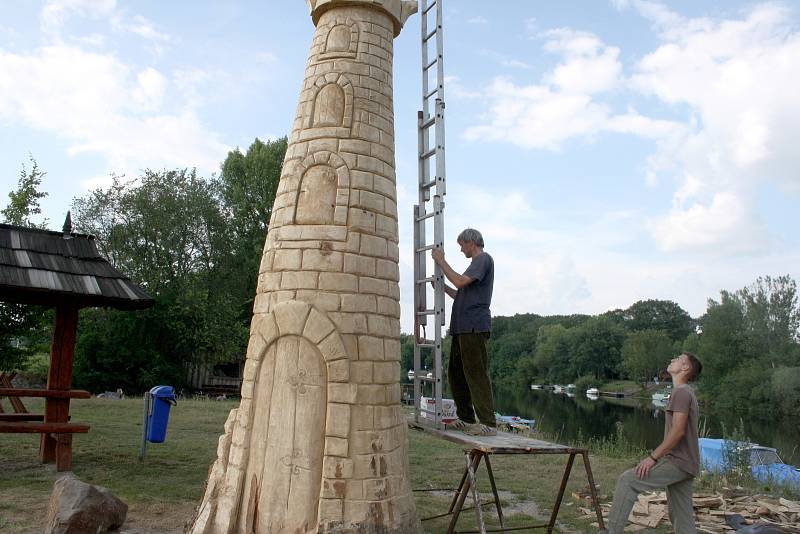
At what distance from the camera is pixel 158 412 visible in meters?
8.78

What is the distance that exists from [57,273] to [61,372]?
Result: 132 cm

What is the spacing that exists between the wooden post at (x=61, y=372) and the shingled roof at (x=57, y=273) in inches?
9.0

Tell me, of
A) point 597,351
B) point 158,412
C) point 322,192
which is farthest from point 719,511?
point 597,351

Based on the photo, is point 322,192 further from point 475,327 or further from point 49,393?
point 49,393

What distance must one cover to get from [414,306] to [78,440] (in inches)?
293

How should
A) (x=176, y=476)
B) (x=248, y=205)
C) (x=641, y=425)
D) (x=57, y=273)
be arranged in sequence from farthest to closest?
1. (x=641, y=425)
2. (x=248, y=205)
3. (x=176, y=476)
4. (x=57, y=273)

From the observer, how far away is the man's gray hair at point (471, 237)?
546cm

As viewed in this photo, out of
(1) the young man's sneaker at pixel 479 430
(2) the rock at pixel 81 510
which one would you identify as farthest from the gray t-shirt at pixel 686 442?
(2) the rock at pixel 81 510

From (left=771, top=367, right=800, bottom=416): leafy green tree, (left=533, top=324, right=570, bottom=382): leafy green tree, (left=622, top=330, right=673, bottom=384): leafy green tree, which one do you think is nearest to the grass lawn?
(left=771, top=367, right=800, bottom=416): leafy green tree

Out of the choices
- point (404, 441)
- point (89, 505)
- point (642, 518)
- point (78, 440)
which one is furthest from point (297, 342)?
point (78, 440)

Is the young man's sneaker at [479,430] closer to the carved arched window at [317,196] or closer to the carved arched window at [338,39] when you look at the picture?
the carved arched window at [317,196]

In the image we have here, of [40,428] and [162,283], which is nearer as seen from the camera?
[40,428]

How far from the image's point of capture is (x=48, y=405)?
7781 mm

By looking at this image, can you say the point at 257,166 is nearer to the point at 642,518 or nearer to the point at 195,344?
the point at 195,344
